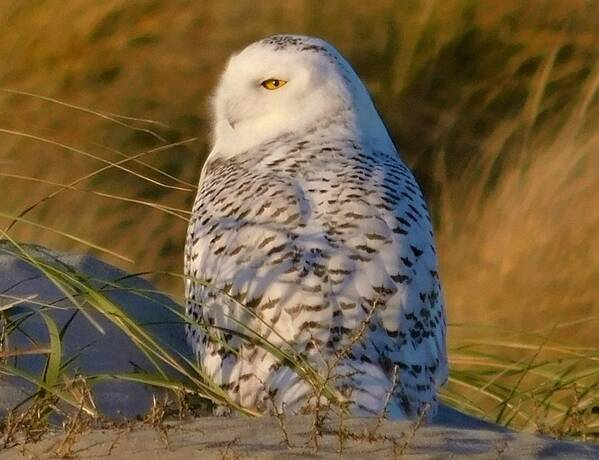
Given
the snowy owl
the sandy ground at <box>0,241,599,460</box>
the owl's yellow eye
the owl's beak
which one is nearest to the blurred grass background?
the owl's beak

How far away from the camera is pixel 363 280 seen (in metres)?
3.74

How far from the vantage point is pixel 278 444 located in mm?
2777

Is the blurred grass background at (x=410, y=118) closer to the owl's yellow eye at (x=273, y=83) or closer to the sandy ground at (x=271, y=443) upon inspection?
the owl's yellow eye at (x=273, y=83)

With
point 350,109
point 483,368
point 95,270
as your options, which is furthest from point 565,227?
point 95,270

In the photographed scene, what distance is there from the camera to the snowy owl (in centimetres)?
366

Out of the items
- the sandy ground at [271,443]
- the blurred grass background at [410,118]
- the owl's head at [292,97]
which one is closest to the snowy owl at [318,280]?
the owl's head at [292,97]

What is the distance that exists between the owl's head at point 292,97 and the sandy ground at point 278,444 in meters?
1.92

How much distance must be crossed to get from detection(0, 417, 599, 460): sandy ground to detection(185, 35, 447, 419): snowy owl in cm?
41

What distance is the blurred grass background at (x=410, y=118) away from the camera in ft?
23.4

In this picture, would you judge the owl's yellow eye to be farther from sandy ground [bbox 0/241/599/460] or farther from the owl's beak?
sandy ground [bbox 0/241/599/460]

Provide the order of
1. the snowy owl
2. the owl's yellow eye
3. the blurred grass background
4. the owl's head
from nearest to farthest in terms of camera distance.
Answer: the snowy owl, the owl's head, the owl's yellow eye, the blurred grass background

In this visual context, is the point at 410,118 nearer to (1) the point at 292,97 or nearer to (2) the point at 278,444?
(1) the point at 292,97

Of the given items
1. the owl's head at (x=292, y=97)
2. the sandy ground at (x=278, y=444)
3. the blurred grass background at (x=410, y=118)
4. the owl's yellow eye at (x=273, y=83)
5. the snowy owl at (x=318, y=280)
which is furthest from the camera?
the blurred grass background at (x=410, y=118)

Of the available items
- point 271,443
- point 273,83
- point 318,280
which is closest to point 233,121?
point 273,83
